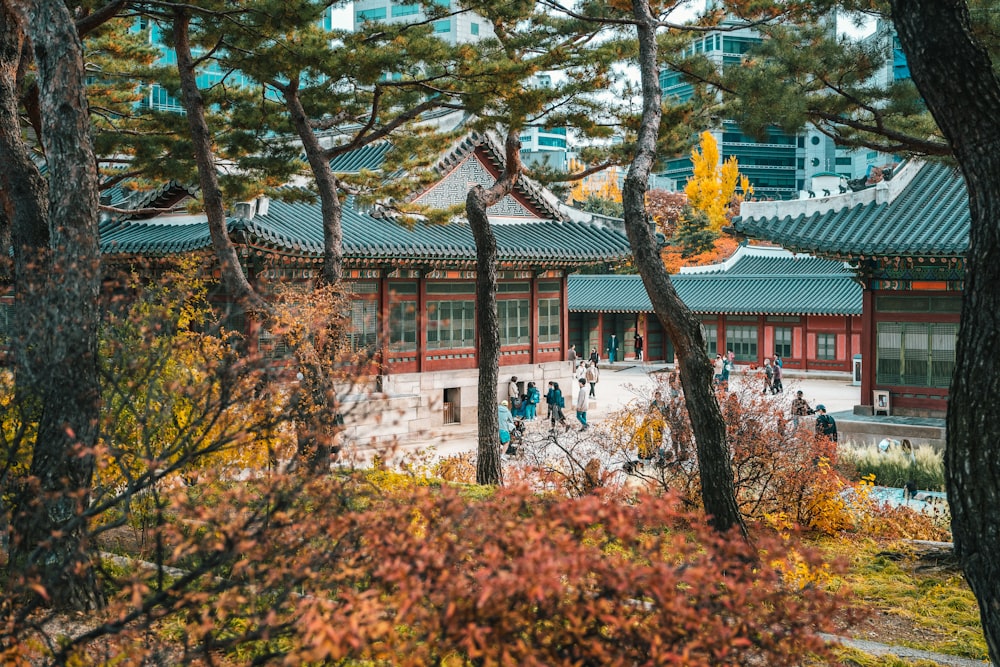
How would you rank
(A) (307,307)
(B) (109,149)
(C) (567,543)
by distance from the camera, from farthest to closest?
(B) (109,149) < (A) (307,307) < (C) (567,543)

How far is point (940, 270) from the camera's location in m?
18.9

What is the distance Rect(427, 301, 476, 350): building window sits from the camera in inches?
986

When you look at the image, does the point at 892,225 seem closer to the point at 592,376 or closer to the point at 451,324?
the point at 451,324

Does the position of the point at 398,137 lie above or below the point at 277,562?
above

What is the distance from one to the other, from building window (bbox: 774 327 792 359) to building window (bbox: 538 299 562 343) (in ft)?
47.2

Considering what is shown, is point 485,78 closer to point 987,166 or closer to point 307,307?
point 307,307

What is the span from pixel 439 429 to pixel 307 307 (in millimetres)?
10814

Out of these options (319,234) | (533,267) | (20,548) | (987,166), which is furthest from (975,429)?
(533,267)

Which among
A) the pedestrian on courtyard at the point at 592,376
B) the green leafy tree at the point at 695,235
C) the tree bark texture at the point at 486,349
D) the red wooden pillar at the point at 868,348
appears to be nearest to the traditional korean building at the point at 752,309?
the green leafy tree at the point at 695,235

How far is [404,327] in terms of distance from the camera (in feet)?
79.7

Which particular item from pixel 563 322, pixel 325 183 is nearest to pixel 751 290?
pixel 563 322

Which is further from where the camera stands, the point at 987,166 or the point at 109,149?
the point at 109,149

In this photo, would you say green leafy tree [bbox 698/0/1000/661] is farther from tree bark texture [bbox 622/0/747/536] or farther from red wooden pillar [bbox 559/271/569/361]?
red wooden pillar [bbox 559/271/569/361]

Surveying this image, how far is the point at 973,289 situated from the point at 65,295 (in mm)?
5753
